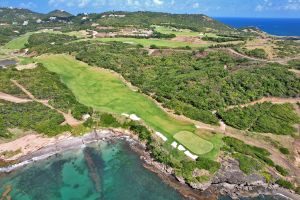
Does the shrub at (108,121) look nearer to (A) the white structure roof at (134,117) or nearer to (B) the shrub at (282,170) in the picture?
(A) the white structure roof at (134,117)

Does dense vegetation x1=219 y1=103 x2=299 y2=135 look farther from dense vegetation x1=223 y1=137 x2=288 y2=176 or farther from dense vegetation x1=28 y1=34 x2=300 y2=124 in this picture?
dense vegetation x1=223 y1=137 x2=288 y2=176

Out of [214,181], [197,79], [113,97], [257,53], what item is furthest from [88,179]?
[257,53]

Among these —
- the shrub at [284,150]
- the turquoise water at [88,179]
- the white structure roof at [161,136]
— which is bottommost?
the turquoise water at [88,179]

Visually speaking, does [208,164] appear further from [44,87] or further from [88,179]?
[44,87]

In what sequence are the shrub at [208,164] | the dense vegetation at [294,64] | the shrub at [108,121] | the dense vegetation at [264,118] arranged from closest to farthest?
the shrub at [208,164] < the shrub at [108,121] < the dense vegetation at [264,118] < the dense vegetation at [294,64]

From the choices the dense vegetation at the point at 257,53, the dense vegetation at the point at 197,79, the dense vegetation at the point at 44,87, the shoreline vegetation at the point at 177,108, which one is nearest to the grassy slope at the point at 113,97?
the shoreline vegetation at the point at 177,108

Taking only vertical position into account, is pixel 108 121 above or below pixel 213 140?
above

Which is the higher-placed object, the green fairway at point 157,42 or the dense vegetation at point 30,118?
the green fairway at point 157,42

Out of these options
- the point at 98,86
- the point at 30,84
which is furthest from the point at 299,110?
the point at 30,84

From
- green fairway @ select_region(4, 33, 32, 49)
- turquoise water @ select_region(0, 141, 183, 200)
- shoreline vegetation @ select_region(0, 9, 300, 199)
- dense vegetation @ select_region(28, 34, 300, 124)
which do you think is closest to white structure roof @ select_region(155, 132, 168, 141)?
shoreline vegetation @ select_region(0, 9, 300, 199)
